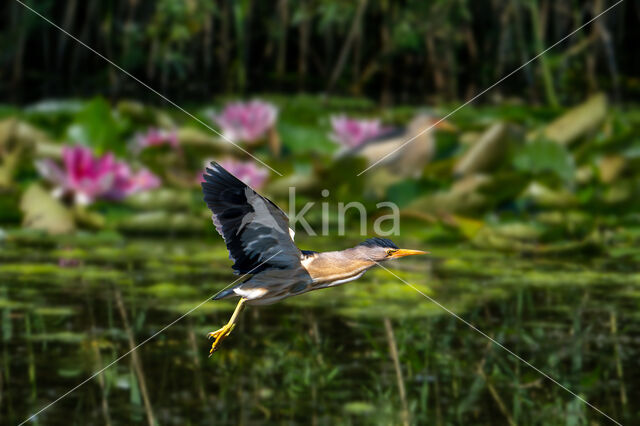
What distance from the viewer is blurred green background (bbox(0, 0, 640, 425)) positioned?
187 cm

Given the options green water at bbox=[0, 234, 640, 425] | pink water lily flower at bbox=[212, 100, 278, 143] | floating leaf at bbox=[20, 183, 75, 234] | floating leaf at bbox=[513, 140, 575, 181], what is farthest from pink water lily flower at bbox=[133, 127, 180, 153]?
floating leaf at bbox=[513, 140, 575, 181]

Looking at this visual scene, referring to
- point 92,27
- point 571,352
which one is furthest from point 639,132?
point 92,27

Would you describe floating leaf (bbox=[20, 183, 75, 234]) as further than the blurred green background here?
Yes

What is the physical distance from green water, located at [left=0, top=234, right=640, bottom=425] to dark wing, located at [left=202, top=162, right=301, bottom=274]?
2.79 feet

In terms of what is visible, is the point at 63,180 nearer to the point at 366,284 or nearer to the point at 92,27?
the point at 366,284

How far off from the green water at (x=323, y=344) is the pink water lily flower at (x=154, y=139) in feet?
2.50

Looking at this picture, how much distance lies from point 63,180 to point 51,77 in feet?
17.9

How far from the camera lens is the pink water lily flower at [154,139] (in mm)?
3821

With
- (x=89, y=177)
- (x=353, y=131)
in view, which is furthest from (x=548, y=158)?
(x=89, y=177)

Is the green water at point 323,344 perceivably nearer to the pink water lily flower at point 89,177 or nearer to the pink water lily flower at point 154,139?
the pink water lily flower at point 89,177

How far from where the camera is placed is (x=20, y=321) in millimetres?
2326

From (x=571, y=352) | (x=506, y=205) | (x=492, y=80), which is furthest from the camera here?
(x=492, y=80)

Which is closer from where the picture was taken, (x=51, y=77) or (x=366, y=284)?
(x=366, y=284)

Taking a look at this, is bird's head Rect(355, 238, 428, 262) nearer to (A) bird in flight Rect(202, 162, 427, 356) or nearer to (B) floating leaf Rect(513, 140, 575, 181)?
(A) bird in flight Rect(202, 162, 427, 356)
